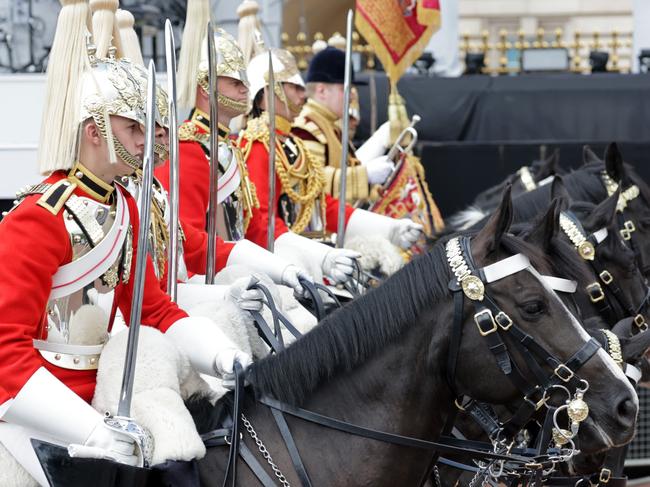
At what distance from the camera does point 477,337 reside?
2951mm

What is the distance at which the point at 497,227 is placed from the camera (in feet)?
9.92

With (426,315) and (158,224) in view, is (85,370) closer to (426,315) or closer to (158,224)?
(426,315)

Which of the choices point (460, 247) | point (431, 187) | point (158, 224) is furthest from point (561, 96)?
point (460, 247)

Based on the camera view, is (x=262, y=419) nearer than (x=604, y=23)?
Yes

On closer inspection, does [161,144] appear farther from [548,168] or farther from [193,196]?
[548,168]

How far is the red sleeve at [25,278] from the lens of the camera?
280 cm

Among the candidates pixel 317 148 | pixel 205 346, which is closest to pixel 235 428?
pixel 205 346

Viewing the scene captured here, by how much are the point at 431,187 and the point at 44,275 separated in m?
6.61

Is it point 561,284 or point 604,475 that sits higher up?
point 561,284

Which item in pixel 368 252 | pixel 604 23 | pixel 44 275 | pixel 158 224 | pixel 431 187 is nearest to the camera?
pixel 44 275

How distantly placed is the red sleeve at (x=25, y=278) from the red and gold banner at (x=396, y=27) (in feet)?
17.3

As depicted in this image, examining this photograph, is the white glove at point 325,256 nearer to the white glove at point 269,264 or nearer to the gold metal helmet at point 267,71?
the white glove at point 269,264

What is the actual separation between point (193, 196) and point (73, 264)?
172 centimetres

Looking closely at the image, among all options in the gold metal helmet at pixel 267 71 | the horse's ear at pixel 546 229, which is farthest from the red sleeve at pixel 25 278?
the gold metal helmet at pixel 267 71
